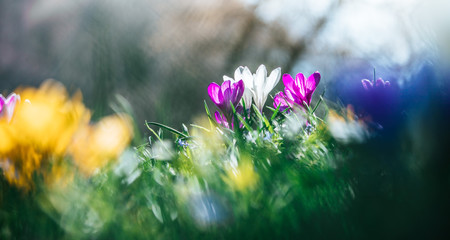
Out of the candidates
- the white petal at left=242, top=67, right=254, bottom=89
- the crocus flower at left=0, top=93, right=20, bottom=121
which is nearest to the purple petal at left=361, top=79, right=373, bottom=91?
the white petal at left=242, top=67, right=254, bottom=89

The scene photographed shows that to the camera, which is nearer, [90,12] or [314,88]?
[90,12]

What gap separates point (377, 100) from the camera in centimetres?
46

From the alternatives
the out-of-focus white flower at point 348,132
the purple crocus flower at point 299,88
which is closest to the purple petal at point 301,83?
the purple crocus flower at point 299,88

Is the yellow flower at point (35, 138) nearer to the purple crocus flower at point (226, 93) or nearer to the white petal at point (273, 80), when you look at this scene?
the purple crocus flower at point (226, 93)

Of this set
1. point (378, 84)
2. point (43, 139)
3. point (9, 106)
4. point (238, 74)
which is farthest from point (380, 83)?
point (9, 106)

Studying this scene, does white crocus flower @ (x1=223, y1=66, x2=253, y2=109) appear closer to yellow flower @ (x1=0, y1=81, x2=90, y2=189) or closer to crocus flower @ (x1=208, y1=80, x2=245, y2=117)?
crocus flower @ (x1=208, y1=80, x2=245, y2=117)

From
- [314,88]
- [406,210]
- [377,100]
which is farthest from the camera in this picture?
[314,88]

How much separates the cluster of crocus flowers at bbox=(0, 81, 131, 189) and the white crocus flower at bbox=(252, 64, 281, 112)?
0.54m

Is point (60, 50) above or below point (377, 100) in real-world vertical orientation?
above

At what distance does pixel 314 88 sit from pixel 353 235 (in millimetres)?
571

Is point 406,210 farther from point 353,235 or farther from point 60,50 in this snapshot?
point 60,50

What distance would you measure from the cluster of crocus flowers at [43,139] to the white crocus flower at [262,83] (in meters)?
0.54

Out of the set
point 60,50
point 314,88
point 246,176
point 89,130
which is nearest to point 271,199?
point 246,176

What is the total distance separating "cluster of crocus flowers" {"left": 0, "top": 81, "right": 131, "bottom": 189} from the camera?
0.35 metres
